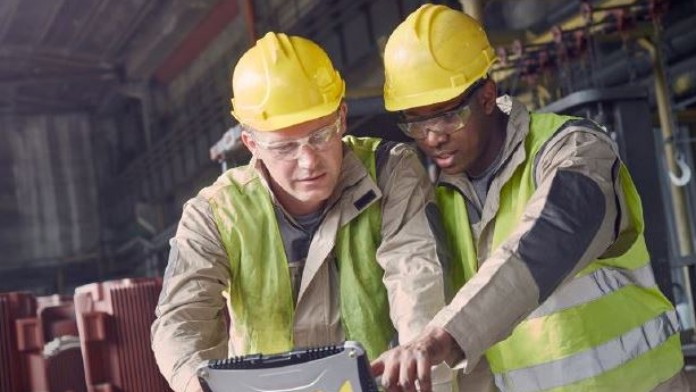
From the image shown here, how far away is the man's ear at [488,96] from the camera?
2.76 m

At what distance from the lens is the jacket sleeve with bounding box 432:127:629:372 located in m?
1.99

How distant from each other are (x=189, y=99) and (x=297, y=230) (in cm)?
1368

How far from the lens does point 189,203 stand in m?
2.72

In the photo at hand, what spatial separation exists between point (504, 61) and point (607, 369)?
470cm

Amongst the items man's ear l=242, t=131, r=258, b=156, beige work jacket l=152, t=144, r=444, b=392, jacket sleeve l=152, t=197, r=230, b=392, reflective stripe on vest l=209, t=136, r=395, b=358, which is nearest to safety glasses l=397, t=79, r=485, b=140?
beige work jacket l=152, t=144, r=444, b=392

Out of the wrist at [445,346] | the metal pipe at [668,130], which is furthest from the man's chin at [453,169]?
the metal pipe at [668,130]

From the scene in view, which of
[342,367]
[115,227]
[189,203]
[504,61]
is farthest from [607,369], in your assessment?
[115,227]

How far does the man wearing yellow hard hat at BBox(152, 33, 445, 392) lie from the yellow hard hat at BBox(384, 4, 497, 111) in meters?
0.17

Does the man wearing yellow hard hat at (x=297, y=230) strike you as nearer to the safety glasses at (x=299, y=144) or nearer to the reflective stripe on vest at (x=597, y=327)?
the safety glasses at (x=299, y=144)

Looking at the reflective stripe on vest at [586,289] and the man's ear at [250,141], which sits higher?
the man's ear at [250,141]

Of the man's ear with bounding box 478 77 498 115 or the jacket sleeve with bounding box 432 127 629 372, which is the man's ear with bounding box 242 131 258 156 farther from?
the jacket sleeve with bounding box 432 127 629 372

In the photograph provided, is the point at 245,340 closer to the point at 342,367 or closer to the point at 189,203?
the point at 189,203

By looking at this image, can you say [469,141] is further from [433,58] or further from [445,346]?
[445,346]

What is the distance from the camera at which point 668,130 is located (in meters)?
6.69
